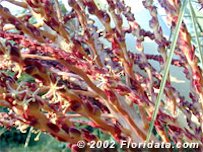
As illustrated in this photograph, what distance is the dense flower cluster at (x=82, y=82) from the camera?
1.40 ft

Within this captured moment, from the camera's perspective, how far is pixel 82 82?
1.77ft

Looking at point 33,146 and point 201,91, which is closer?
point 201,91

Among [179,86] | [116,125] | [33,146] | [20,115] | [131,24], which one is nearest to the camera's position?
[20,115]

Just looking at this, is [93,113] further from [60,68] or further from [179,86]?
[179,86]

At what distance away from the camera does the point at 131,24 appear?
2.10 feet

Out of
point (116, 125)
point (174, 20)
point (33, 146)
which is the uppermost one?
point (174, 20)

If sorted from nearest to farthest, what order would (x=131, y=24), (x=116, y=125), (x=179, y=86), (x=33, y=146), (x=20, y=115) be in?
(x=20, y=115)
(x=116, y=125)
(x=131, y=24)
(x=179, y=86)
(x=33, y=146)

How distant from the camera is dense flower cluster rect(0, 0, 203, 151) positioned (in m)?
0.43

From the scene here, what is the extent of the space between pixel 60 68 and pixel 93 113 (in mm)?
109

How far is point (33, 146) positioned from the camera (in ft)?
5.23

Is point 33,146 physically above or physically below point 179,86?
below

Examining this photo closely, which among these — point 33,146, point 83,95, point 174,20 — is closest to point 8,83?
point 83,95

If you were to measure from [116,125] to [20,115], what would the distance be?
14 cm

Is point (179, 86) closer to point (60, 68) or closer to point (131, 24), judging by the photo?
point (131, 24)
